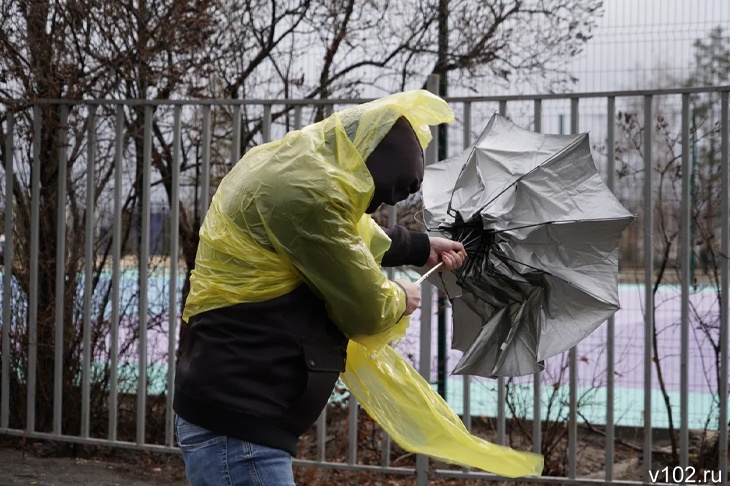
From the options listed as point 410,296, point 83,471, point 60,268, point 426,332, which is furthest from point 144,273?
point 410,296

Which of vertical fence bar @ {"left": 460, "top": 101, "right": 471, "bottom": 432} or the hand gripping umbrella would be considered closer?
the hand gripping umbrella

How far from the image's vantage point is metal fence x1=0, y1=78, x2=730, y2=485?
4.80 m

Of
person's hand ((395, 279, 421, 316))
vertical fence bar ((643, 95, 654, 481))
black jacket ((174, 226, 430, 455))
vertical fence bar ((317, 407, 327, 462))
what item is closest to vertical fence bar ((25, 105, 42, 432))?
vertical fence bar ((317, 407, 327, 462))

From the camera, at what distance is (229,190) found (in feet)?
8.02

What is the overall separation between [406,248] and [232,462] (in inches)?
36.9

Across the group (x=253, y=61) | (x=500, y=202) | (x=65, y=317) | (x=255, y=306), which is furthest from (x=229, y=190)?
(x=253, y=61)

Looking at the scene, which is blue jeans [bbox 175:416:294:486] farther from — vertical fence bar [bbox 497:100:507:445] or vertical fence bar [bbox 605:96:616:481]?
vertical fence bar [bbox 605:96:616:481]

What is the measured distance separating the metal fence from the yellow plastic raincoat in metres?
2.13

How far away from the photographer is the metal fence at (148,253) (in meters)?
4.80

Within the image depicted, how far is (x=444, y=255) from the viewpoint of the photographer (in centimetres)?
294

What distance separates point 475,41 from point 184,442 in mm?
4969

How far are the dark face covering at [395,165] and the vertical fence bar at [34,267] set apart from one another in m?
3.16

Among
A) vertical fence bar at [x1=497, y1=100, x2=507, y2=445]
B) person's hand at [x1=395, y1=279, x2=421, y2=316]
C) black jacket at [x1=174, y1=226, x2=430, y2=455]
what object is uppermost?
person's hand at [x1=395, y1=279, x2=421, y2=316]

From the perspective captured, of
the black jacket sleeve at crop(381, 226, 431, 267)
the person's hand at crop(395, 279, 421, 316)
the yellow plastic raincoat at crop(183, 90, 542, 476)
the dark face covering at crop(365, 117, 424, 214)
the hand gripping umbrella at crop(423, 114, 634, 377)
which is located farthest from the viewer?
the hand gripping umbrella at crop(423, 114, 634, 377)
